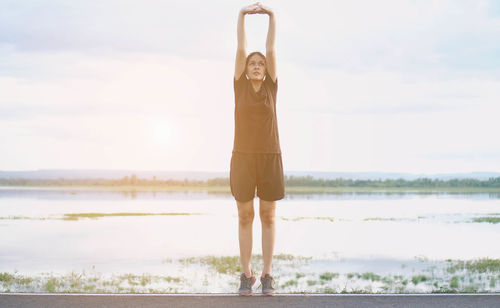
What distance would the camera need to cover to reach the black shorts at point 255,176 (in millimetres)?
4551

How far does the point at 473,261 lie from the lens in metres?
9.04

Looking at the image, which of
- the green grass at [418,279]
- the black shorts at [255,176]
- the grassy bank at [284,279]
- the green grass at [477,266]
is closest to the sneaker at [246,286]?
the black shorts at [255,176]

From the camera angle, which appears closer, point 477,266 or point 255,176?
point 255,176

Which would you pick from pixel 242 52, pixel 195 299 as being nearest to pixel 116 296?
pixel 195 299

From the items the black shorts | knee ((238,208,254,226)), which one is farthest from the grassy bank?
the black shorts

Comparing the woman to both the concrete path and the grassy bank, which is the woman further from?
the grassy bank

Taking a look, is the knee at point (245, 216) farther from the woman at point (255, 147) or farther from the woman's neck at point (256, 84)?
the woman's neck at point (256, 84)

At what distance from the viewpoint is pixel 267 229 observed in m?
4.66

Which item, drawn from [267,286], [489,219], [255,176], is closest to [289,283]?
[267,286]

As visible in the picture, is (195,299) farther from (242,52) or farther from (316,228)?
(316,228)

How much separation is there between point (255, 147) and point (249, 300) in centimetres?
113

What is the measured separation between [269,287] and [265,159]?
38.3 inches

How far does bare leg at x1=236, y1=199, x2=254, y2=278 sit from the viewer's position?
181 inches

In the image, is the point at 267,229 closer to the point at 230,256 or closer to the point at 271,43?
the point at 271,43
